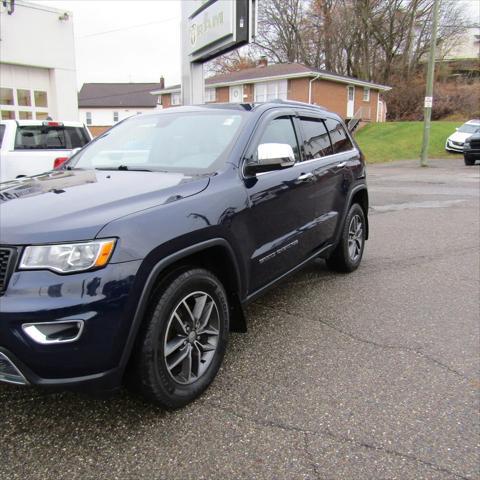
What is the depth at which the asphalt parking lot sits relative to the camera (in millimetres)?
2322

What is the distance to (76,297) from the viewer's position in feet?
7.07

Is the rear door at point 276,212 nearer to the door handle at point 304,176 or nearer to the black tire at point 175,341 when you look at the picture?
the door handle at point 304,176

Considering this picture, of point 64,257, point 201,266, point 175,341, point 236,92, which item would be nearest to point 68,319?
point 64,257

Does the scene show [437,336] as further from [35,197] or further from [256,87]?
[256,87]

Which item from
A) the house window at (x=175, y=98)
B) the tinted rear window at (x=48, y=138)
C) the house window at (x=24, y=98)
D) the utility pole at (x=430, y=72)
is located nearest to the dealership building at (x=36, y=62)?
the house window at (x=24, y=98)

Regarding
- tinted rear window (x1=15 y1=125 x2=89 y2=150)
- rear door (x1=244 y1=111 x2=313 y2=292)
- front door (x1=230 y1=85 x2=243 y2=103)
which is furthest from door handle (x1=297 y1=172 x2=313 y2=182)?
front door (x1=230 y1=85 x2=243 y2=103)

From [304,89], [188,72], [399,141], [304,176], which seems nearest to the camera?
[304,176]

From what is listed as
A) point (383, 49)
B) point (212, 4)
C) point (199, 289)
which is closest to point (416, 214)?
point (212, 4)

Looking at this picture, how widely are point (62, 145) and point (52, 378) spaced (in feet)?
25.9

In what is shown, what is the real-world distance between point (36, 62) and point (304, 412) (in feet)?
58.1

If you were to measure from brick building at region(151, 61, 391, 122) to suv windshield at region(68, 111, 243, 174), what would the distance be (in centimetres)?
3041

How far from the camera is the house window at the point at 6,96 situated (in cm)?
1662

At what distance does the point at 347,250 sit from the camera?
5273 mm

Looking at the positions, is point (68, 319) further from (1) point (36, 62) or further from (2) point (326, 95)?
(2) point (326, 95)
